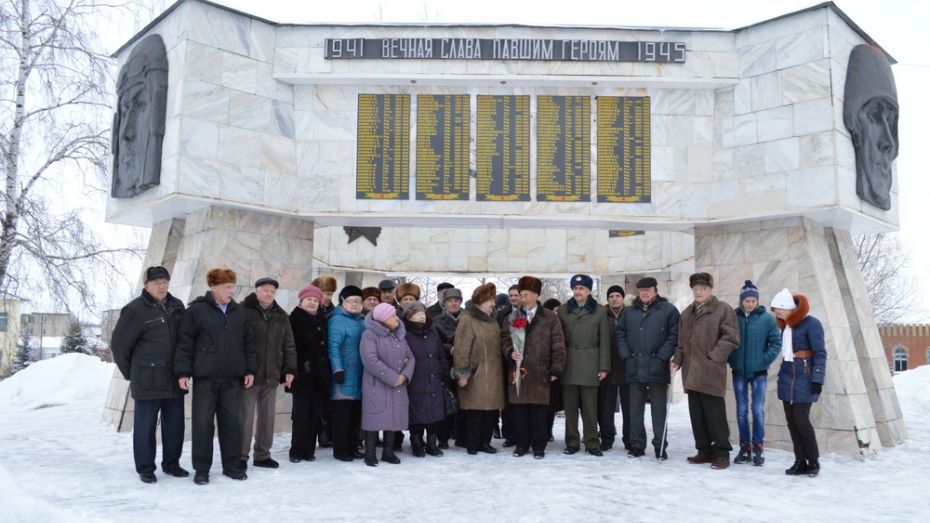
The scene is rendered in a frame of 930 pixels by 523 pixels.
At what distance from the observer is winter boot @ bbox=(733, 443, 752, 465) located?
7.06 meters

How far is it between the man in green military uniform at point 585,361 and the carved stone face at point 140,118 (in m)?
5.19

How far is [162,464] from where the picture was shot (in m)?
6.15

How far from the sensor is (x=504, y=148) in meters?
8.83

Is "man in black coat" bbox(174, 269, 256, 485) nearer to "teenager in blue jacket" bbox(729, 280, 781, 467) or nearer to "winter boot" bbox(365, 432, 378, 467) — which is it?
"winter boot" bbox(365, 432, 378, 467)

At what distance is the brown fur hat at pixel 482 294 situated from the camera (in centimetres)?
737

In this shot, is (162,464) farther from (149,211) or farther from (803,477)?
(803,477)

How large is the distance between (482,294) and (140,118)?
497 cm

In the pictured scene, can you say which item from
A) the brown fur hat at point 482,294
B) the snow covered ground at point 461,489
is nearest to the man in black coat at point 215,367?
the snow covered ground at point 461,489

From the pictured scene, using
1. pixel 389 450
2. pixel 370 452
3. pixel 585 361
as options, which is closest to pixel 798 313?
pixel 585 361

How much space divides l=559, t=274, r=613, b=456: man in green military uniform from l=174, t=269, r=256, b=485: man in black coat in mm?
3317

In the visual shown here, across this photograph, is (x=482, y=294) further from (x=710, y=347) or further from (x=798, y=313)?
(x=798, y=313)

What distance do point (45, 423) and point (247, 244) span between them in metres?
3.79

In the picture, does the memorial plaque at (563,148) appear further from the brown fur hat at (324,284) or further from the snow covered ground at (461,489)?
the snow covered ground at (461,489)

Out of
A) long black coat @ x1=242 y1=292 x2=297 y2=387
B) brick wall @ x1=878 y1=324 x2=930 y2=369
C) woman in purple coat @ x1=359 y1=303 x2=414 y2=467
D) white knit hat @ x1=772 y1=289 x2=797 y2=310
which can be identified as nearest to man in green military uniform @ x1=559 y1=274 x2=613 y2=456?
white knit hat @ x1=772 y1=289 x2=797 y2=310
